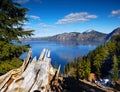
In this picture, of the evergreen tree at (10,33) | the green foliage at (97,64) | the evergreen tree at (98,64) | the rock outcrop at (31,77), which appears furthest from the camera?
the evergreen tree at (98,64)

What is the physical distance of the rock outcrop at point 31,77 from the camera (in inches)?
338

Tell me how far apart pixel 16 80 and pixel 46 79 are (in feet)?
4.64

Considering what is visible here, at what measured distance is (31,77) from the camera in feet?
29.4

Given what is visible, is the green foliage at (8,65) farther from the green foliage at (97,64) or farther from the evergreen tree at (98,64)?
the evergreen tree at (98,64)

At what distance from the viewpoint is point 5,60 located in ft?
48.1

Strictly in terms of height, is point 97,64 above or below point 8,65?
below

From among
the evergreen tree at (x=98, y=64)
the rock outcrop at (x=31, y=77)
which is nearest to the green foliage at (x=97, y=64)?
the evergreen tree at (x=98, y=64)

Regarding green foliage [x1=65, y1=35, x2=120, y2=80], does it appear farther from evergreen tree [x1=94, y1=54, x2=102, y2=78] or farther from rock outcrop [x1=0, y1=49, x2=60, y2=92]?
rock outcrop [x1=0, y1=49, x2=60, y2=92]

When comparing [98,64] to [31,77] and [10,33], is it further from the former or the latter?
[31,77]

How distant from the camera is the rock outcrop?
859 centimetres

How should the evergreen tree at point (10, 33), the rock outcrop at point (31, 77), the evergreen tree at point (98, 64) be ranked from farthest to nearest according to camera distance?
the evergreen tree at point (98, 64), the evergreen tree at point (10, 33), the rock outcrop at point (31, 77)

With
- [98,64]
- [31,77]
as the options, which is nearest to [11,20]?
[31,77]

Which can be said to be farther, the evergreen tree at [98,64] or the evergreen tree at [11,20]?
the evergreen tree at [98,64]

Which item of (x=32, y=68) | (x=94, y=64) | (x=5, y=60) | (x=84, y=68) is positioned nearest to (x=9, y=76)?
(x=32, y=68)
